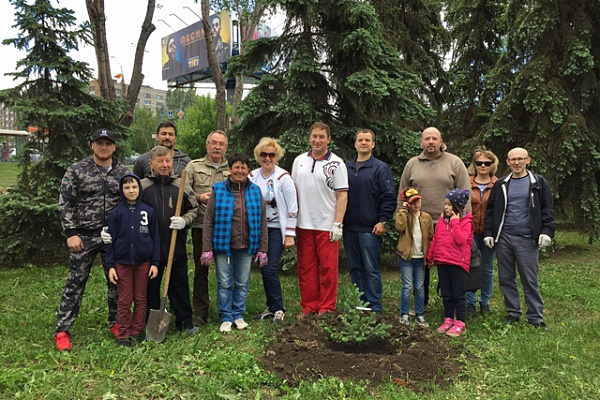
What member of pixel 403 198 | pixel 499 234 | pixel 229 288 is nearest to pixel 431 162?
pixel 403 198

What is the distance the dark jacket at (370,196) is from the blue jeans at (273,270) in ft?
2.82

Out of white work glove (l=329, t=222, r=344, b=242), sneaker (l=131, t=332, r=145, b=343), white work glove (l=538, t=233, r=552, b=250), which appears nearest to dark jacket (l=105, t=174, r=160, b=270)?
sneaker (l=131, t=332, r=145, b=343)

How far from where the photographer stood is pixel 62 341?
15.0 feet

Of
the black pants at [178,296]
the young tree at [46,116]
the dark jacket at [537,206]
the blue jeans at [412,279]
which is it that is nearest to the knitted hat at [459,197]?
the dark jacket at [537,206]

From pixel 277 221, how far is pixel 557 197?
268 inches

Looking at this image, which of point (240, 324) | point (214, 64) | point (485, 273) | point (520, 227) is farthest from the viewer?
point (214, 64)

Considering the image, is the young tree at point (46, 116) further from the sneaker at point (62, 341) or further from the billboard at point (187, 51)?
the billboard at point (187, 51)

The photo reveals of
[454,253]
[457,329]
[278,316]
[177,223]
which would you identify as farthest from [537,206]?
[177,223]

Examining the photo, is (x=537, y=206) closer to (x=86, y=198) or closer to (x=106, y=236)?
(x=106, y=236)

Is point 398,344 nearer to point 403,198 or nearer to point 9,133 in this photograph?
point 403,198

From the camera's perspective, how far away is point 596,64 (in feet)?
32.0

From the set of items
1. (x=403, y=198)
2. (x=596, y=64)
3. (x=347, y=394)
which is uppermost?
(x=596, y=64)

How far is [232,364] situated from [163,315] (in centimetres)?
106

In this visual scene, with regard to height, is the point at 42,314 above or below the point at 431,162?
below
